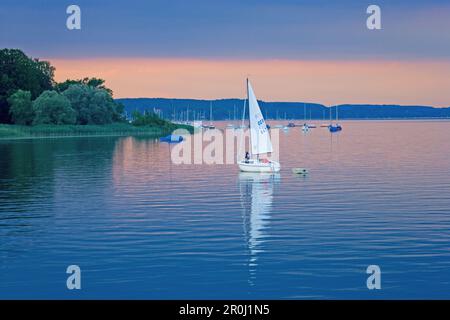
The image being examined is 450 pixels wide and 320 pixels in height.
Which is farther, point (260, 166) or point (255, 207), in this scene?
point (260, 166)

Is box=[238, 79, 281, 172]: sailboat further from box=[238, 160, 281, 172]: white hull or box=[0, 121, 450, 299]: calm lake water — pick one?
box=[0, 121, 450, 299]: calm lake water

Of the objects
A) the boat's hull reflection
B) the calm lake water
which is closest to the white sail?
the boat's hull reflection

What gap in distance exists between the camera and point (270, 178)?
79938 millimetres

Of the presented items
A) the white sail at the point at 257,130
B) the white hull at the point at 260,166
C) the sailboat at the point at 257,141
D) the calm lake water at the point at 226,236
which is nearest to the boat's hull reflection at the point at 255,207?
the calm lake water at the point at 226,236

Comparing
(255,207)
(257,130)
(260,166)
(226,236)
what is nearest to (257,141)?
(257,130)

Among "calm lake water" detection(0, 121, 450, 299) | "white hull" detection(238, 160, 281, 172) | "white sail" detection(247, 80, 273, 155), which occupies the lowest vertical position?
"calm lake water" detection(0, 121, 450, 299)

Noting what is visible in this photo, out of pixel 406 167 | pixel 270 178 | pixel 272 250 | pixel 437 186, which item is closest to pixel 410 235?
pixel 272 250

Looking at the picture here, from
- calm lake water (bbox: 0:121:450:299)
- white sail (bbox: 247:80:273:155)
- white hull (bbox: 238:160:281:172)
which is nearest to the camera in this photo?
calm lake water (bbox: 0:121:450:299)

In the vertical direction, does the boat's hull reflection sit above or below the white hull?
below

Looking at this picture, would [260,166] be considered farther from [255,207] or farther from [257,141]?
[255,207]

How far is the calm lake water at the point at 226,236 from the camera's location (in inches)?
1230

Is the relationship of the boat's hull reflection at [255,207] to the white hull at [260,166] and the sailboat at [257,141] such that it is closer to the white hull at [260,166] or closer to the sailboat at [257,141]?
the white hull at [260,166]

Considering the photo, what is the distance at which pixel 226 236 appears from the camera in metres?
42.5

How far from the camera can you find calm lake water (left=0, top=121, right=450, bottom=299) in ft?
103
